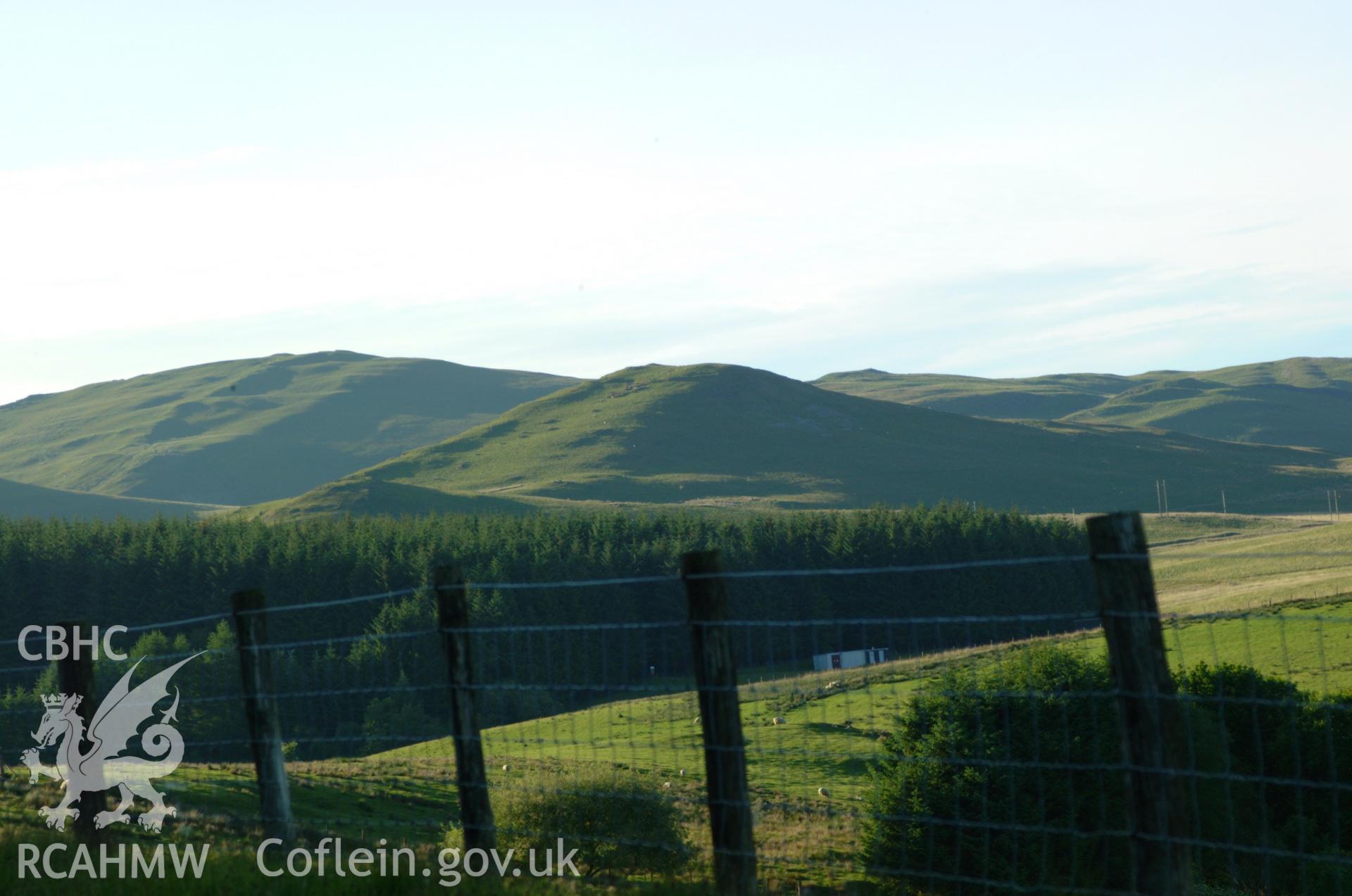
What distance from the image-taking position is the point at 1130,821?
5.95 metres

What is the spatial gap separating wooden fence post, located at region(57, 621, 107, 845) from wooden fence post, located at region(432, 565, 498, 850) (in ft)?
12.7

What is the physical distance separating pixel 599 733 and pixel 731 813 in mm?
51852

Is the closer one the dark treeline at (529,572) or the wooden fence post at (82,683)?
the wooden fence post at (82,683)

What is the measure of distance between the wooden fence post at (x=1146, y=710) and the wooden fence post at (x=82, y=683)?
7.98 metres

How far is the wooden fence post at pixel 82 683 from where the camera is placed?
33.5 ft

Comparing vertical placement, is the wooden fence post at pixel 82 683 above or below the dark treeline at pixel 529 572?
above

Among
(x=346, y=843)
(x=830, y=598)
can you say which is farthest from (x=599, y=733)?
(x=830, y=598)

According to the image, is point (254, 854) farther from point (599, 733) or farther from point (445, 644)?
point (599, 733)

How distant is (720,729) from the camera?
274 inches

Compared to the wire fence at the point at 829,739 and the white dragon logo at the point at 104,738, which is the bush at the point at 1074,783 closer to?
the wire fence at the point at 829,739

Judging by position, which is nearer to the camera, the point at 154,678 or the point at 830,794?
the point at 154,678

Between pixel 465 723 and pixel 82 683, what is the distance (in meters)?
4.21

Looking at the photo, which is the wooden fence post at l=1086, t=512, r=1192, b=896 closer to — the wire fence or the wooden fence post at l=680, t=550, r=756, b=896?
the wire fence

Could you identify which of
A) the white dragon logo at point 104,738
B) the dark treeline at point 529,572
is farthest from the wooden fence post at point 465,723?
the dark treeline at point 529,572
